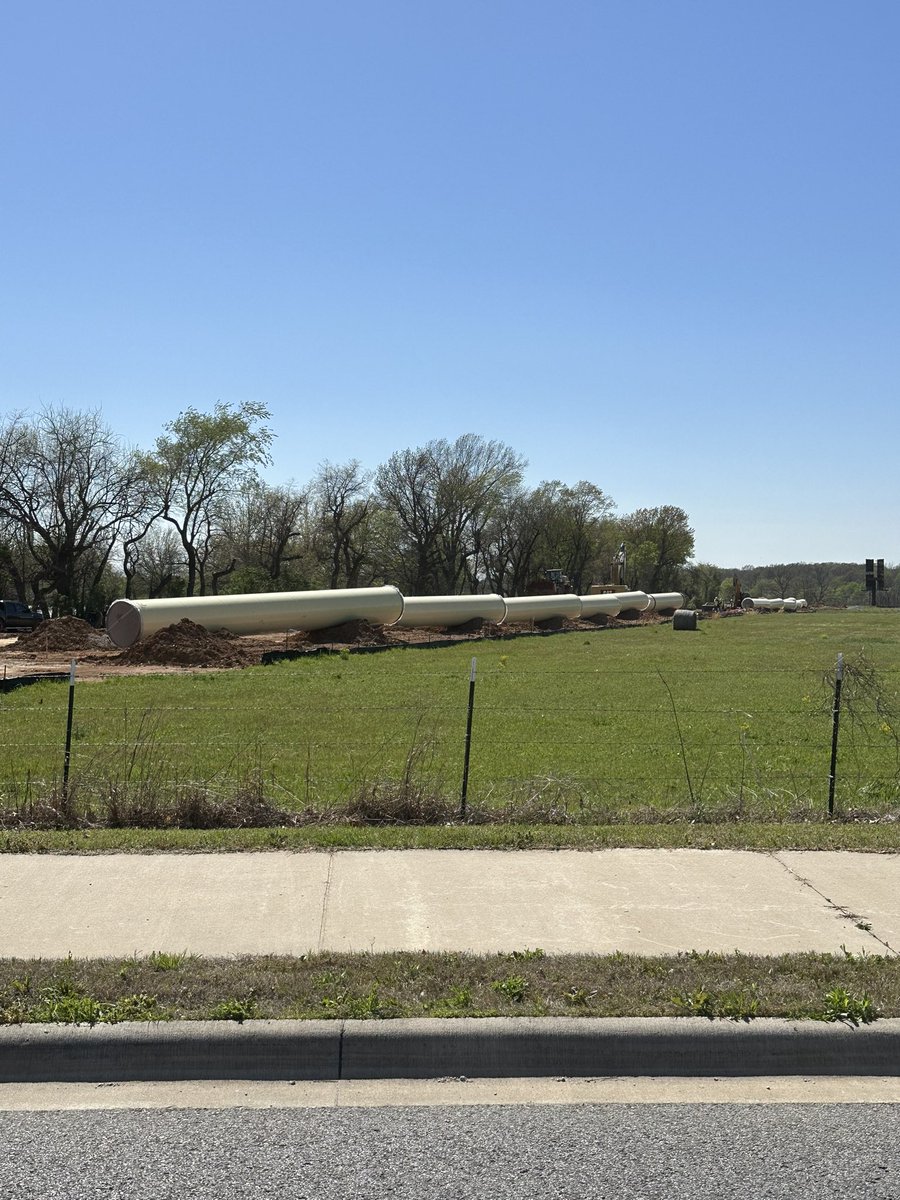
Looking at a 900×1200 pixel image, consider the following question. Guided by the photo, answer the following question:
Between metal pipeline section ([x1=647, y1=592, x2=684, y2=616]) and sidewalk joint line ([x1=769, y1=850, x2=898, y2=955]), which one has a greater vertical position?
metal pipeline section ([x1=647, y1=592, x2=684, y2=616])

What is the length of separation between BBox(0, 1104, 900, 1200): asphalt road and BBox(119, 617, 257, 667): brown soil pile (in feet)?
88.1

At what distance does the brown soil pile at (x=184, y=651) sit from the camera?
102 feet

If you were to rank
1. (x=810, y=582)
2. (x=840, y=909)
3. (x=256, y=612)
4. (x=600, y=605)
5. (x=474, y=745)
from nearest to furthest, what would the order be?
(x=840, y=909) → (x=474, y=745) → (x=256, y=612) → (x=600, y=605) → (x=810, y=582)

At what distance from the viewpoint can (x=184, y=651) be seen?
31422 mm

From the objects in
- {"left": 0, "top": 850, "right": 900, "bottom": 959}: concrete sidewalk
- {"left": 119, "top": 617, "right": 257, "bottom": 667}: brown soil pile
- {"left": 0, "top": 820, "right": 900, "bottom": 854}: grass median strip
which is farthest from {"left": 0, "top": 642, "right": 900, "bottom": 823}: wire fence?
{"left": 119, "top": 617, "right": 257, "bottom": 667}: brown soil pile

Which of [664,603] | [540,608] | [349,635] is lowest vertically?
[349,635]

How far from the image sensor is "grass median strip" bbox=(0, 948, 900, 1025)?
536 centimetres

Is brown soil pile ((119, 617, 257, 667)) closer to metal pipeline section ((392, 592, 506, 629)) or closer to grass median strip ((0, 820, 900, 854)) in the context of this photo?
metal pipeline section ((392, 592, 506, 629))

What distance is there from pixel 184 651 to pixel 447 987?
26.8m

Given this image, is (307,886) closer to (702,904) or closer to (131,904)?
(131,904)

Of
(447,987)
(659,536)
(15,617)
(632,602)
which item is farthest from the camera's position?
(659,536)

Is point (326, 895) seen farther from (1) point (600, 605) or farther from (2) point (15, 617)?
(1) point (600, 605)

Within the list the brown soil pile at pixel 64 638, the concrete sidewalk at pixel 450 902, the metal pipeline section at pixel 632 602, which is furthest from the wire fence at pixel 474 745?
the metal pipeline section at pixel 632 602

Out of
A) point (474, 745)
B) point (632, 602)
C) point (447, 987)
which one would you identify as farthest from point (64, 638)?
point (632, 602)
